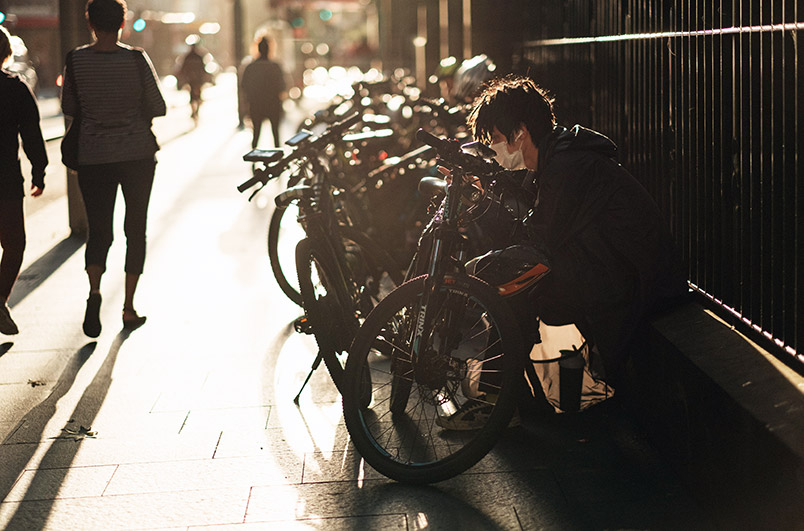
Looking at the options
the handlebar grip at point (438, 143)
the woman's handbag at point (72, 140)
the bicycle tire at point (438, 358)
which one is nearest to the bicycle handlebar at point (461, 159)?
the handlebar grip at point (438, 143)

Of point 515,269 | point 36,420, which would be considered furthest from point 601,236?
point 36,420

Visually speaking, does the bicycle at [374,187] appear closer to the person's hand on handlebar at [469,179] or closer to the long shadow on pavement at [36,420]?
the long shadow on pavement at [36,420]

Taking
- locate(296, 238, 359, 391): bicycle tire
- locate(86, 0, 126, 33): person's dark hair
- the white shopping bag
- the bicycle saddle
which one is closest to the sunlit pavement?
the white shopping bag

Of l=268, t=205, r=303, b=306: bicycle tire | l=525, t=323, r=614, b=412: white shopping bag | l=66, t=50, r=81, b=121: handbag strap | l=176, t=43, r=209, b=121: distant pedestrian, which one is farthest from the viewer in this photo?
l=176, t=43, r=209, b=121: distant pedestrian

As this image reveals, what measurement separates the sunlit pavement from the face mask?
112 centimetres

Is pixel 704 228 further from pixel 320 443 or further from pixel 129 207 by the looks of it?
pixel 129 207

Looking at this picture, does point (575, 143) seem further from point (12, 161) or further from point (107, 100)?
point (12, 161)

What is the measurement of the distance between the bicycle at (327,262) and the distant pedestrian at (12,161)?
1.44m

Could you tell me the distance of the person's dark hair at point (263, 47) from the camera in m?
15.3

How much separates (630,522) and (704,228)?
4.35ft

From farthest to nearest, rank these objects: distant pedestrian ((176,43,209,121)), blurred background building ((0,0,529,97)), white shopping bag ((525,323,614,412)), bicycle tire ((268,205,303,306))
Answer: distant pedestrian ((176,43,209,121)) < blurred background building ((0,0,529,97)) < bicycle tire ((268,205,303,306)) < white shopping bag ((525,323,614,412))

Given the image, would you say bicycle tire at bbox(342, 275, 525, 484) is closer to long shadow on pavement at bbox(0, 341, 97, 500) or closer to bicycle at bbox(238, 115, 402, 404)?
bicycle at bbox(238, 115, 402, 404)

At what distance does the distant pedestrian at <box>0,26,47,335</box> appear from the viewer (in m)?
6.36

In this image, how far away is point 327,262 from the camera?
5297 mm
